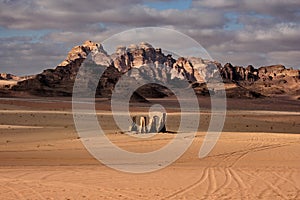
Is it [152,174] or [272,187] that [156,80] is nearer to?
[152,174]

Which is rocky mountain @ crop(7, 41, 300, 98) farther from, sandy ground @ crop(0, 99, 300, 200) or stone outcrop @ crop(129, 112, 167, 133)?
sandy ground @ crop(0, 99, 300, 200)

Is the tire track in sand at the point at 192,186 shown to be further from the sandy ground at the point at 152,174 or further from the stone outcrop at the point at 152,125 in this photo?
the stone outcrop at the point at 152,125

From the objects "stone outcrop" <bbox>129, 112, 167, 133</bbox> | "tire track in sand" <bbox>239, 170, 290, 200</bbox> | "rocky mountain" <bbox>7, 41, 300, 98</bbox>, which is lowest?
"tire track in sand" <bbox>239, 170, 290, 200</bbox>

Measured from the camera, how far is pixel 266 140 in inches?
1032

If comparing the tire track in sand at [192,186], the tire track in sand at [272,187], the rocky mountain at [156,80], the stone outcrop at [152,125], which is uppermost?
the rocky mountain at [156,80]

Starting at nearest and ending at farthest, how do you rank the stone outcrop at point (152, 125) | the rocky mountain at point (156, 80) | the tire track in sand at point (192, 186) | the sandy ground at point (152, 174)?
the tire track in sand at point (192, 186), the sandy ground at point (152, 174), the stone outcrop at point (152, 125), the rocky mountain at point (156, 80)

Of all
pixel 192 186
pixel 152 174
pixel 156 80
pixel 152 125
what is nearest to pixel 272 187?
pixel 192 186

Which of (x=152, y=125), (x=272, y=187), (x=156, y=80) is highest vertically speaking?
(x=156, y=80)

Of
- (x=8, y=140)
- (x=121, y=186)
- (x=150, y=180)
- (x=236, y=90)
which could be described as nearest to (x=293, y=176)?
(x=150, y=180)

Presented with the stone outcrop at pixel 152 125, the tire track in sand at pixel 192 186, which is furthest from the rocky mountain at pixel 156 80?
the tire track in sand at pixel 192 186

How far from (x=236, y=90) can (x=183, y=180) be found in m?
118

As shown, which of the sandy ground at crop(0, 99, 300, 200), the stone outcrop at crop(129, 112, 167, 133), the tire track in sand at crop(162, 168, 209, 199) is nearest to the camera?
the tire track in sand at crop(162, 168, 209, 199)

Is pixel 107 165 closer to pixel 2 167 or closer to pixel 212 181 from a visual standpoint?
pixel 2 167

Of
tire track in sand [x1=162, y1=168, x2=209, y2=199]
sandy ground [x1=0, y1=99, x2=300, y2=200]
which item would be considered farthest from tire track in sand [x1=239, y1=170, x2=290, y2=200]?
tire track in sand [x1=162, y1=168, x2=209, y2=199]
